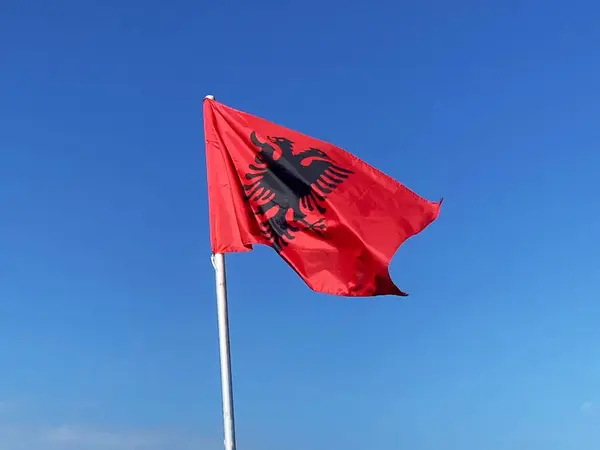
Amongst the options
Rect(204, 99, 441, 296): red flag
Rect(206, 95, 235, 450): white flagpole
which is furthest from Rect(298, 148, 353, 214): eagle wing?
Rect(206, 95, 235, 450): white flagpole

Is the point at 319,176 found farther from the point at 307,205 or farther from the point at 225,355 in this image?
the point at 225,355

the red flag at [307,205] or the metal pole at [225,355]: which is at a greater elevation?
the red flag at [307,205]

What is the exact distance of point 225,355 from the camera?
1434 cm

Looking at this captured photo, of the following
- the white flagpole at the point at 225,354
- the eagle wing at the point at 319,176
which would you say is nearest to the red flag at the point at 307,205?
the eagle wing at the point at 319,176

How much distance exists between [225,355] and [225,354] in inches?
0.9

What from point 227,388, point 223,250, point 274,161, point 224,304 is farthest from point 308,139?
point 227,388

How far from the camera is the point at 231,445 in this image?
44.9 ft

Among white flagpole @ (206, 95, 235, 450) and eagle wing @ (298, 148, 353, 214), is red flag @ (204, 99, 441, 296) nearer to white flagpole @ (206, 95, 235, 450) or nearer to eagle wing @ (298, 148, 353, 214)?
eagle wing @ (298, 148, 353, 214)

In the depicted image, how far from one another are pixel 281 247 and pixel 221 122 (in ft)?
10.1

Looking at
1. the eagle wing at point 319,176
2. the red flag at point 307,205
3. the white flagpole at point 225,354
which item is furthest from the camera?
the eagle wing at point 319,176

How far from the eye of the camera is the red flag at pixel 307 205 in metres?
16.8

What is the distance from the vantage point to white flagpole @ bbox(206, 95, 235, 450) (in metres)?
13.7

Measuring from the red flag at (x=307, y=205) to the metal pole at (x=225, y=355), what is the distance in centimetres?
90

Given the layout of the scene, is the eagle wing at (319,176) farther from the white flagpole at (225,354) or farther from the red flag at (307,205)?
the white flagpole at (225,354)
